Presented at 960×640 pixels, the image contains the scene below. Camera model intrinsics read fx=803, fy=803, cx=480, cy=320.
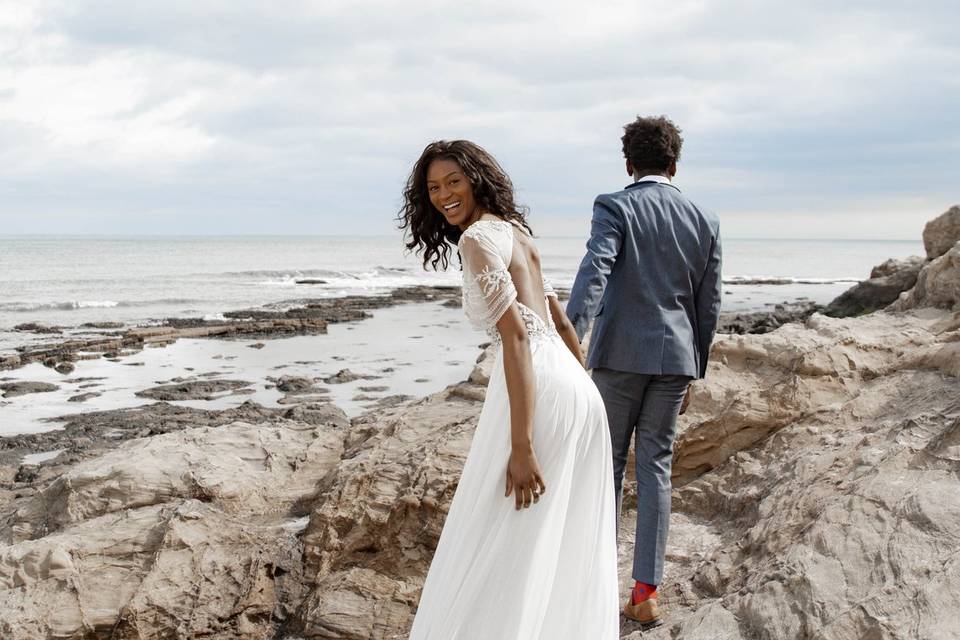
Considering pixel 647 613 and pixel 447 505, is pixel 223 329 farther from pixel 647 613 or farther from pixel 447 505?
pixel 647 613

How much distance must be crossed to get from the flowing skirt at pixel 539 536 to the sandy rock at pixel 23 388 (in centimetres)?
1128

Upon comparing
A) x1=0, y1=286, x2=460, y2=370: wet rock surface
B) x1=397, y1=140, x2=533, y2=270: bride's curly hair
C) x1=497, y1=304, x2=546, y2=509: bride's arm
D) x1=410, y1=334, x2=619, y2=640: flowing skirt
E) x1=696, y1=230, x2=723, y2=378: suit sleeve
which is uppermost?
x1=397, y1=140, x2=533, y2=270: bride's curly hair

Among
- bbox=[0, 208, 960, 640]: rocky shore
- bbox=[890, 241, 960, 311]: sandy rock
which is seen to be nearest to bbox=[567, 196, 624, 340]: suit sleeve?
bbox=[0, 208, 960, 640]: rocky shore

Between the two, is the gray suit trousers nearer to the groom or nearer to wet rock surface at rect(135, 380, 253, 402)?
the groom

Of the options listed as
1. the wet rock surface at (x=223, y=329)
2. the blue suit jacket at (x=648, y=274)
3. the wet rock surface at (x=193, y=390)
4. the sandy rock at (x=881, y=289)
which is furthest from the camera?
the sandy rock at (x=881, y=289)

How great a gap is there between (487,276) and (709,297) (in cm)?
135

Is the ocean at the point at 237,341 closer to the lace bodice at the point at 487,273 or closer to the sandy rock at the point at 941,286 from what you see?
the lace bodice at the point at 487,273

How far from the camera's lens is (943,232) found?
446 inches

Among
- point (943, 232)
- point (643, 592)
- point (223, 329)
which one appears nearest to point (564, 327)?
point (643, 592)

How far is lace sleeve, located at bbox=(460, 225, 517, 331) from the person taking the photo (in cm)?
251

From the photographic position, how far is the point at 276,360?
14.8 metres

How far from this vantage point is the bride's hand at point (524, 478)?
2.54 meters

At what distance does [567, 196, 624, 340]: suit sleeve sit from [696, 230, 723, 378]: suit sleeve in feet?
1.45

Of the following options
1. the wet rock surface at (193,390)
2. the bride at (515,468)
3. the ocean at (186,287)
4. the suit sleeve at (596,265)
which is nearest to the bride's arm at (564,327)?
the suit sleeve at (596,265)
